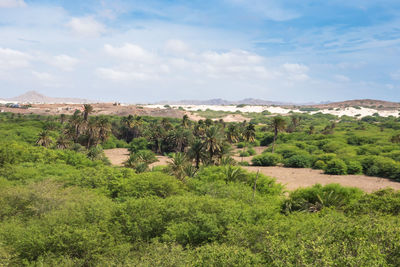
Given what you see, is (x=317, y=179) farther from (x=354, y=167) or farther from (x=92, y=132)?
(x=92, y=132)

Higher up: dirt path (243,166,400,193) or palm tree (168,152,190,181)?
palm tree (168,152,190,181)

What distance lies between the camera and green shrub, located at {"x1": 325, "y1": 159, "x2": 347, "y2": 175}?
68812 millimetres

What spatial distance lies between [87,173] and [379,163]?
61.1 meters

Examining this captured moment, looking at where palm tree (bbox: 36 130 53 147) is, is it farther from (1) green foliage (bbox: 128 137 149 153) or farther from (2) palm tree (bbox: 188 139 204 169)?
(2) palm tree (bbox: 188 139 204 169)

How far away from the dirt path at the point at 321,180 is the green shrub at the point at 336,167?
1714mm

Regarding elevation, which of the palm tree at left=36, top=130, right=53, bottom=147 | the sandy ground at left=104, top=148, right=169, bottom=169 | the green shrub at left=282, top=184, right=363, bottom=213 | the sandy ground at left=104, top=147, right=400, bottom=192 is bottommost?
the sandy ground at left=104, top=148, right=169, bottom=169

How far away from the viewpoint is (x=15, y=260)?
66.8 feet

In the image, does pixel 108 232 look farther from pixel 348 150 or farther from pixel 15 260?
pixel 348 150

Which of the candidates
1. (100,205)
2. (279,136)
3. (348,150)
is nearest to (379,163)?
(348,150)

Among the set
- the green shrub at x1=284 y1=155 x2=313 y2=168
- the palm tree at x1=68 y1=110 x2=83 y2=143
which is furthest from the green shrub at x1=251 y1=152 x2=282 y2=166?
the palm tree at x1=68 y1=110 x2=83 y2=143

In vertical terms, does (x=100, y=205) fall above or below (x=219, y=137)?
below

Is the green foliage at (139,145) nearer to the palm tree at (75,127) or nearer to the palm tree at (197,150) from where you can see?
the palm tree at (75,127)

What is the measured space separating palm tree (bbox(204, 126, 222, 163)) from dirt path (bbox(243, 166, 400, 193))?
1520 centimetres

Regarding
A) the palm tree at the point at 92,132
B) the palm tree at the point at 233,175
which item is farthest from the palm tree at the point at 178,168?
the palm tree at the point at 92,132
